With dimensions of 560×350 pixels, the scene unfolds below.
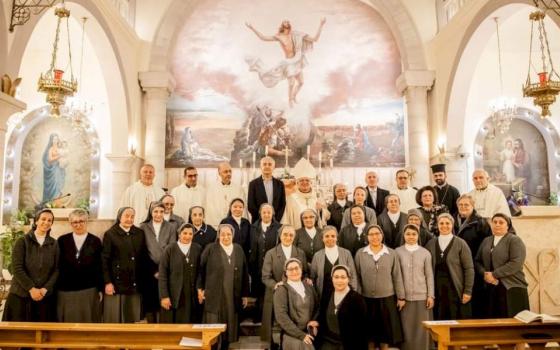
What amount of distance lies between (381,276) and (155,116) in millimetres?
7651

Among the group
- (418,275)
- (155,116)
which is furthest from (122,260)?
(155,116)

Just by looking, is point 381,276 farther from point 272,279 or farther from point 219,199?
point 219,199

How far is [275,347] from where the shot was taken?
4.75 metres

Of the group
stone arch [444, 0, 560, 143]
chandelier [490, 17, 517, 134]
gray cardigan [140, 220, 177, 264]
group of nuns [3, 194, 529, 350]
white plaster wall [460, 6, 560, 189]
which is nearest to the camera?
group of nuns [3, 194, 529, 350]

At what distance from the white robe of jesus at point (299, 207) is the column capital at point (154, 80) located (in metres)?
5.83

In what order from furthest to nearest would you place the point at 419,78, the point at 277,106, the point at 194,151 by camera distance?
the point at 277,106
the point at 194,151
the point at 419,78

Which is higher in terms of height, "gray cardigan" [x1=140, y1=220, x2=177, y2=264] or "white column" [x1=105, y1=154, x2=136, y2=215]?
"white column" [x1=105, y1=154, x2=136, y2=215]

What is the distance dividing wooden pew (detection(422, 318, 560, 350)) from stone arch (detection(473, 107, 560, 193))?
8734 millimetres

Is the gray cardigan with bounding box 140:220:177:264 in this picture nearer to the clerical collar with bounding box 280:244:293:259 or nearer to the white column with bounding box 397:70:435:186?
the clerical collar with bounding box 280:244:293:259

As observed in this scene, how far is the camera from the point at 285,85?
11945 millimetres

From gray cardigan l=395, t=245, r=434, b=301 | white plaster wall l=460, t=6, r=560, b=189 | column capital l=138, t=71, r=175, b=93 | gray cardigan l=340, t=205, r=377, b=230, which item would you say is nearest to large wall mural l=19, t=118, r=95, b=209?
column capital l=138, t=71, r=175, b=93

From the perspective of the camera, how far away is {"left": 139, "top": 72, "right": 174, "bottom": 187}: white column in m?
10.9

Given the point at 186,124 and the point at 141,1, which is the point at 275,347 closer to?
the point at 186,124

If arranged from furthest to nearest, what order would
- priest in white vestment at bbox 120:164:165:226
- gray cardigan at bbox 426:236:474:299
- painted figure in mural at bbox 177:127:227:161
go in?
painted figure in mural at bbox 177:127:227:161, priest in white vestment at bbox 120:164:165:226, gray cardigan at bbox 426:236:474:299
